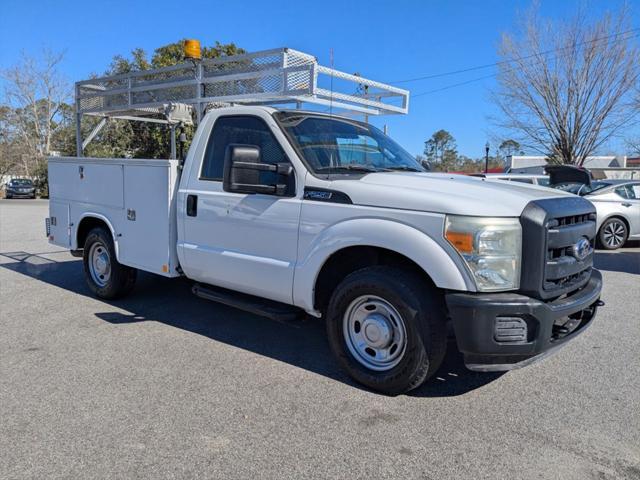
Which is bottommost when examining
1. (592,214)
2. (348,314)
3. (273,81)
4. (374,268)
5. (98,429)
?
(98,429)

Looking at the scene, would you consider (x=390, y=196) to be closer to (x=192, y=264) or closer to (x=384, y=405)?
(x=384, y=405)

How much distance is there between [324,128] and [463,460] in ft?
9.40

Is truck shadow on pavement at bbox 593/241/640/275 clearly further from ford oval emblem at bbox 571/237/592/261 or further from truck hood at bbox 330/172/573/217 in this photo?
truck hood at bbox 330/172/573/217

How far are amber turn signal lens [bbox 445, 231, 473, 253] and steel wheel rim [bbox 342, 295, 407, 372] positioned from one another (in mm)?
644

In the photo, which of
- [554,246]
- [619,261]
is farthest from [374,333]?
[619,261]

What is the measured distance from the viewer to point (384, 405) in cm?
356

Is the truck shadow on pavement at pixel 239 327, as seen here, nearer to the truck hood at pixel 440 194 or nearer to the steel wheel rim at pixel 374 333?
the steel wheel rim at pixel 374 333

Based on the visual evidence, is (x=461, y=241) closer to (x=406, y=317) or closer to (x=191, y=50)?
(x=406, y=317)

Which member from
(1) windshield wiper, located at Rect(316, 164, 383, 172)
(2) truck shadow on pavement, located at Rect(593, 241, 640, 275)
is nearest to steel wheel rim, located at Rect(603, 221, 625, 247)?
(2) truck shadow on pavement, located at Rect(593, 241, 640, 275)

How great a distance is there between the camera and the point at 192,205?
486 centimetres

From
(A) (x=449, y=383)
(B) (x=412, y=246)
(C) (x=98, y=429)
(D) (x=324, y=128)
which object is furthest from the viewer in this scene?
(D) (x=324, y=128)

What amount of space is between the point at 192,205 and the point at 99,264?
2.20m

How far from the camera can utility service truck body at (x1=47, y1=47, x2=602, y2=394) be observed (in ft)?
10.7

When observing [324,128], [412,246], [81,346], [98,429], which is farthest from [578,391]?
[81,346]
